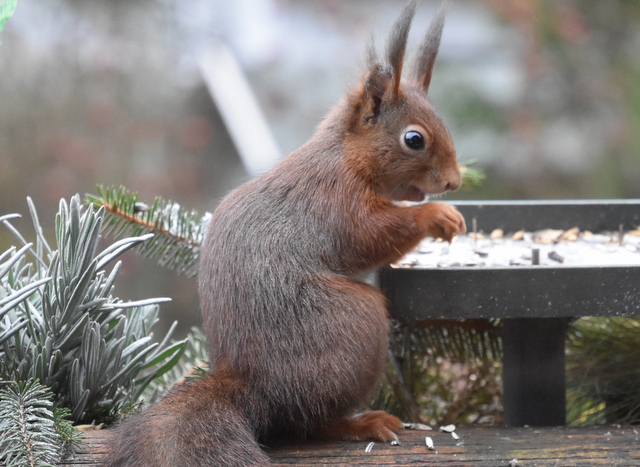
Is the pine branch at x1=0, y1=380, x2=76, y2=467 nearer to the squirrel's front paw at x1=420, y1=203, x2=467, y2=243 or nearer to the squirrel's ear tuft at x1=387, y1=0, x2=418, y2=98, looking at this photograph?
the squirrel's front paw at x1=420, y1=203, x2=467, y2=243

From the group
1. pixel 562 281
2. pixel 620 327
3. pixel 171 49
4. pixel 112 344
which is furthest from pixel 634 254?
pixel 171 49

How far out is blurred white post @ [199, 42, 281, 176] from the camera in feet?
7.53

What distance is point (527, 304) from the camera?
1.05 meters

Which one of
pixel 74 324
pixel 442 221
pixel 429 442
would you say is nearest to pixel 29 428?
pixel 74 324

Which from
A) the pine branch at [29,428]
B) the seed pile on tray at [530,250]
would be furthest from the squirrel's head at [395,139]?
the pine branch at [29,428]

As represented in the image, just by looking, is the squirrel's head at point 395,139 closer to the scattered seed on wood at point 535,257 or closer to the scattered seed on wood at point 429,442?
the scattered seed on wood at point 535,257

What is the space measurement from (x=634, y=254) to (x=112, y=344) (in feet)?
3.09

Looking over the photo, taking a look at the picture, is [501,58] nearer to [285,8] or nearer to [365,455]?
[285,8]

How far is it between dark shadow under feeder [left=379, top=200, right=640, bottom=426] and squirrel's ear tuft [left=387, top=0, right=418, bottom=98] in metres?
0.33

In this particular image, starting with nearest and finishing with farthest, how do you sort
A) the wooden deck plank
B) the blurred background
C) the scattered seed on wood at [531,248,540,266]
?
→ the wooden deck plank < the scattered seed on wood at [531,248,540,266] < the blurred background

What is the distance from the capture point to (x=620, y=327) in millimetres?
1297

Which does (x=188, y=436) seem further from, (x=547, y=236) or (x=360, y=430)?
(x=547, y=236)

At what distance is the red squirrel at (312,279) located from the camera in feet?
3.35

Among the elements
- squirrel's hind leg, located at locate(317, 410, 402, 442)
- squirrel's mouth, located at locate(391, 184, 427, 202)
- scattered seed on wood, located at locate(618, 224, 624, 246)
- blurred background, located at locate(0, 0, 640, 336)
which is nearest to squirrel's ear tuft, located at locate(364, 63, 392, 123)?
squirrel's mouth, located at locate(391, 184, 427, 202)
